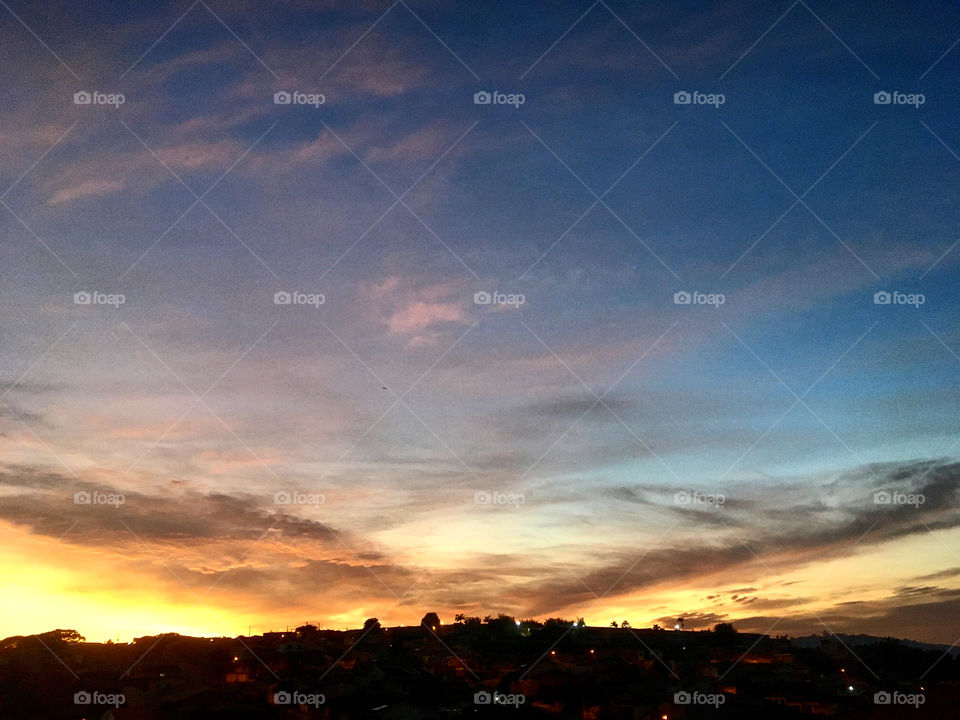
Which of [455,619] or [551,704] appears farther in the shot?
[455,619]

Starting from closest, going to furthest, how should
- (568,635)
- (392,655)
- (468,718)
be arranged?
(468,718) < (392,655) < (568,635)

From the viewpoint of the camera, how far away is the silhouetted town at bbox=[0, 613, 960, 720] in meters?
28.5

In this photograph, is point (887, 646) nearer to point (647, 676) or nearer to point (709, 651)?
point (709, 651)

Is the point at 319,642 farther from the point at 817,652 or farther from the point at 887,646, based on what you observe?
the point at 887,646

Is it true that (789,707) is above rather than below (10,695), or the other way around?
below

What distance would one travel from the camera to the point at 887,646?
2416 inches

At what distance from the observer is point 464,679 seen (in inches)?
1577

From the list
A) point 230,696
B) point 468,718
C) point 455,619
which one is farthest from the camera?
point 455,619

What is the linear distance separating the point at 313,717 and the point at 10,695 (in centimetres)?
1276

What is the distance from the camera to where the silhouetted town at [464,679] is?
2848cm

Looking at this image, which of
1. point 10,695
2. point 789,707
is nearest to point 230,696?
point 10,695

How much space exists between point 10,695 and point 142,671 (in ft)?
24.7

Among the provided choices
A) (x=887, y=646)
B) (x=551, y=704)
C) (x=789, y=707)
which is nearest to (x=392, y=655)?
(x=551, y=704)

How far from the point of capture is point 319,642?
181 feet
